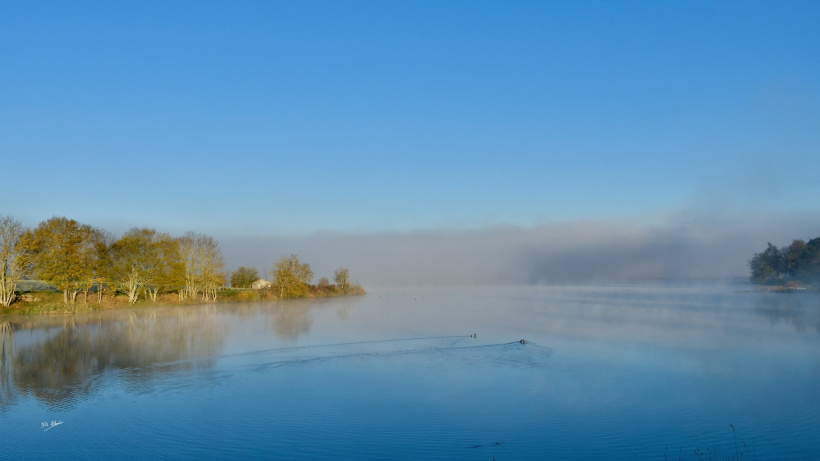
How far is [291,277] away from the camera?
73125 mm

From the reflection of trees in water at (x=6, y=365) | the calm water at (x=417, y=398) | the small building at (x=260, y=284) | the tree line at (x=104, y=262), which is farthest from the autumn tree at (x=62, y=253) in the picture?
the small building at (x=260, y=284)

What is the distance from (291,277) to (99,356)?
5578cm

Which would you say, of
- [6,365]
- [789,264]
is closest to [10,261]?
[6,365]

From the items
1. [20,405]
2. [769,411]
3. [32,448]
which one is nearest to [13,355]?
[20,405]

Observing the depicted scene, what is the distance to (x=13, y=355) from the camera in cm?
1814

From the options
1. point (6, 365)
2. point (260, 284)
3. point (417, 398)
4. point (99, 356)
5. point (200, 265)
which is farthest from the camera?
point (260, 284)

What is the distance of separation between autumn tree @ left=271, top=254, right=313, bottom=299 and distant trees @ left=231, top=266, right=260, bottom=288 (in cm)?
1655

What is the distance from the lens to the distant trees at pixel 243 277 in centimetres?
8738

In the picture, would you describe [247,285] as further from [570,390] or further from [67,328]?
[570,390]

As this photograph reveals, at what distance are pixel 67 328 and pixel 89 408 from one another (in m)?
22.7

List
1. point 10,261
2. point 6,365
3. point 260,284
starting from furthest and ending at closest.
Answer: point 260,284
point 10,261
point 6,365

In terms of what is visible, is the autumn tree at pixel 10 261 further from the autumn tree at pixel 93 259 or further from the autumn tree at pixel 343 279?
the autumn tree at pixel 343 279

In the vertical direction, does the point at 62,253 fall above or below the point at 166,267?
above

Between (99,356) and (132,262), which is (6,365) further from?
(132,262)
